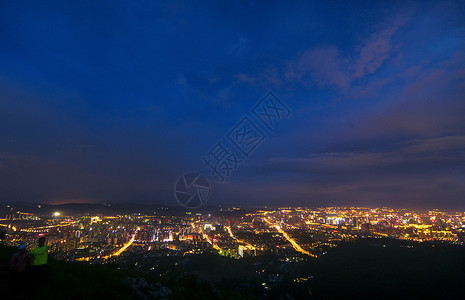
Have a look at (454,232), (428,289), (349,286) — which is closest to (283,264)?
(349,286)

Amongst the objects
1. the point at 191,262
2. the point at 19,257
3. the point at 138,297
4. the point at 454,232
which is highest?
the point at 19,257

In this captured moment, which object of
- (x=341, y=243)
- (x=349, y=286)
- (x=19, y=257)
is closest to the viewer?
(x=19, y=257)

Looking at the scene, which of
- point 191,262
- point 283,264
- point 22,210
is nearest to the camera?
point 191,262

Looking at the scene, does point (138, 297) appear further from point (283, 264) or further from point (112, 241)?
point (112, 241)

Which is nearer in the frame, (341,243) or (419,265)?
(419,265)

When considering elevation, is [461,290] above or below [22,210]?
below

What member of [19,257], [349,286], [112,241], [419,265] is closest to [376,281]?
[349,286]

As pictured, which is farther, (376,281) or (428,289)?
(376,281)

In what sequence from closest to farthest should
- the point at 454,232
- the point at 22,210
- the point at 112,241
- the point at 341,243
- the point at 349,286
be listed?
the point at 349,286, the point at 112,241, the point at 341,243, the point at 454,232, the point at 22,210

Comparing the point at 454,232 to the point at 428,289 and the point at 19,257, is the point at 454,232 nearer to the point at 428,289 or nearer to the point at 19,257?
the point at 428,289
